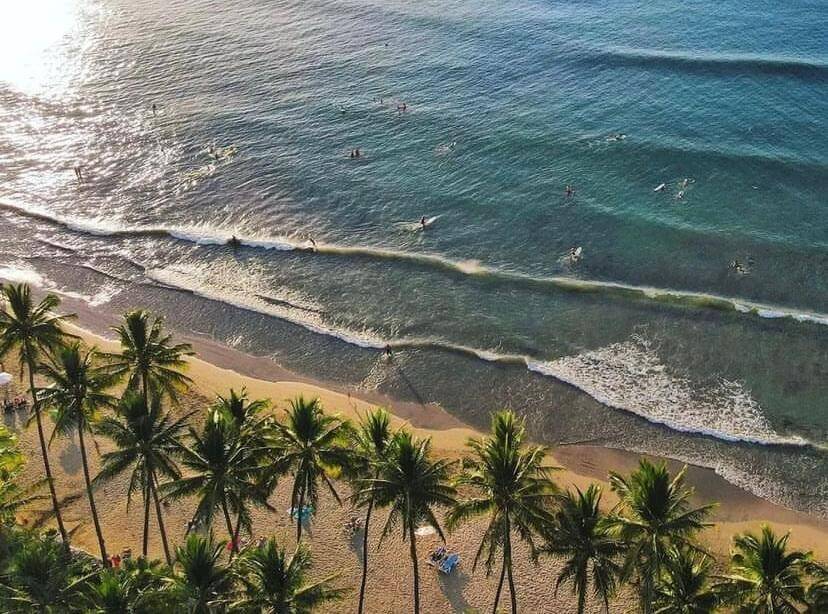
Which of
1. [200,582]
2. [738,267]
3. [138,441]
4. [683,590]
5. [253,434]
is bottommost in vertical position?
[738,267]

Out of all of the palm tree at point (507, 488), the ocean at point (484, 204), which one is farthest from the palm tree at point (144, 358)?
the ocean at point (484, 204)

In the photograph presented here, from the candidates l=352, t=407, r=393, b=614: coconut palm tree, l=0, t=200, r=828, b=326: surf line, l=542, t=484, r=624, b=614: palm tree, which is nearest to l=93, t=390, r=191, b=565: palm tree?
l=352, t=407, r=393, b=614: coconut palm tree

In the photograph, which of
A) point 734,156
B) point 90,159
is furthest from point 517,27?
point 90,159

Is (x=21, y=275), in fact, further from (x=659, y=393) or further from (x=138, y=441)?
(x=659, y=393)

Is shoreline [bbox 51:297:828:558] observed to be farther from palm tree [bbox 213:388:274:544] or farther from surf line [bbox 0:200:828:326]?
palm tree [bbox 213:388:274:544]

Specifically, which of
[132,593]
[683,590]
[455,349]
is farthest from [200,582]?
[455,349]

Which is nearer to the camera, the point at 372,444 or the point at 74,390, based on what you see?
the point at 372,444

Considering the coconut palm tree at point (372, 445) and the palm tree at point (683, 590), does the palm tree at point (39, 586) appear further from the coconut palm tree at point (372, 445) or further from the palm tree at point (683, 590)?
the palm tree at point (683, 590)
